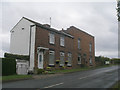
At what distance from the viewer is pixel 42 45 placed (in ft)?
89.0

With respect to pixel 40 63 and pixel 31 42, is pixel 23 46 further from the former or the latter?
pixel 40 63

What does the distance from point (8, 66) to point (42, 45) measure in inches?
300

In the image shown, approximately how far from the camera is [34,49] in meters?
25.6

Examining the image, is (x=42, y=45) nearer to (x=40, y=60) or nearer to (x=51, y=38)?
(x=40, y=60)

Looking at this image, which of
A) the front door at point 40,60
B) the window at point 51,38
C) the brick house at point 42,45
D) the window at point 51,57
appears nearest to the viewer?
the brick house at point 42,45

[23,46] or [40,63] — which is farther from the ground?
[23,46]

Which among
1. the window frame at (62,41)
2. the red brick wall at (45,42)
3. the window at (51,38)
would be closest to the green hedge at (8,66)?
the red brick wall at (45,42)

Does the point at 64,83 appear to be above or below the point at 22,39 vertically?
below

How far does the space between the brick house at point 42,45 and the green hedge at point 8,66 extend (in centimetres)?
431

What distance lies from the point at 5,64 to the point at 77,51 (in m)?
21.4

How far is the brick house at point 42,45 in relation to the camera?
2609cm

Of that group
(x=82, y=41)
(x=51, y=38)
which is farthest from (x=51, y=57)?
(x=82, y=41)

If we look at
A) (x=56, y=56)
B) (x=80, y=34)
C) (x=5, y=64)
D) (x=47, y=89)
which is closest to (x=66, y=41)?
(x=56, y=56)

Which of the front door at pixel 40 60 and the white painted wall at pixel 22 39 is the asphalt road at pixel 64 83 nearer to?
the front door at pixel 40 60
